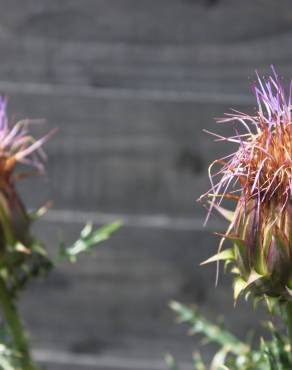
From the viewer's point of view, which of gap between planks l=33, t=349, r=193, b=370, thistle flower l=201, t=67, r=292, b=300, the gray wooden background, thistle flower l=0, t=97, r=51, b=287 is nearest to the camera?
thistle flower l=201, t=67, r=292, b=300

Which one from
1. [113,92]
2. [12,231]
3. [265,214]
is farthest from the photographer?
[113,92]

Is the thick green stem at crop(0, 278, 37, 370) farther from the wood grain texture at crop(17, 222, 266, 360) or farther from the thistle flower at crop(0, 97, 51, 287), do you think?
the wood grain texture at crop(17, 222, 266, 360)

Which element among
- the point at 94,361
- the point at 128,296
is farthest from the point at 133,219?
the point at 94,361

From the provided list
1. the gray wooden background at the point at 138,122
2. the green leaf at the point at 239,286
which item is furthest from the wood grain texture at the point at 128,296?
the green leaf at the point at 239,286

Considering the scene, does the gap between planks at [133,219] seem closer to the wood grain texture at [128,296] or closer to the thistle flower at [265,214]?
the wood grain texture at [128,296]

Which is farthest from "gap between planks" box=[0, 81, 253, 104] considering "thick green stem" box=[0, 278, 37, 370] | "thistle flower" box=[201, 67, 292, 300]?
"thistle flower" box=[201, 67, 292, 300]

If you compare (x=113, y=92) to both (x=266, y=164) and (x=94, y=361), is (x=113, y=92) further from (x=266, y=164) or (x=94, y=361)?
(x=266, y=164)

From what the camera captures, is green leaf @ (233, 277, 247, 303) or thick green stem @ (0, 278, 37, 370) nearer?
green leaf @ (233, 277, 247, 303)
